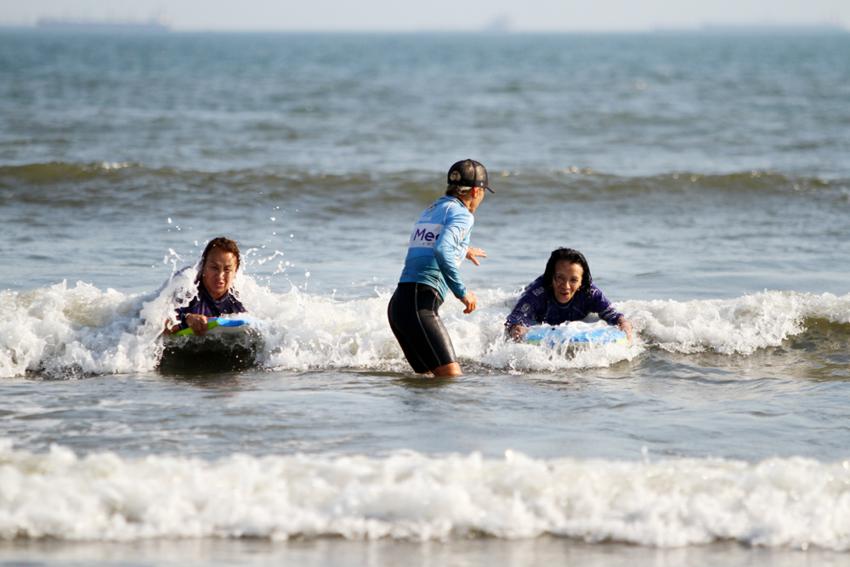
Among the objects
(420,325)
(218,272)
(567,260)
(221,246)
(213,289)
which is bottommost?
(420,325)

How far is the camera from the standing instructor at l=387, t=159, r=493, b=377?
8586 mm

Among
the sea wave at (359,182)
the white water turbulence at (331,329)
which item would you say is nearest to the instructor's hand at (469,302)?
the white water turbulence at (331,329)

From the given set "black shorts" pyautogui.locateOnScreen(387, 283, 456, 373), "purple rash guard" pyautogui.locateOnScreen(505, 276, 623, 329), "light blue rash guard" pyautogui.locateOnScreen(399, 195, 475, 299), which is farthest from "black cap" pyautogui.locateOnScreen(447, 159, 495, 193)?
"purple rash guard" pyautogui.locateOnScreen(505, 276, 623, 329)

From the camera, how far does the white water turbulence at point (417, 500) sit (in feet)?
19.2

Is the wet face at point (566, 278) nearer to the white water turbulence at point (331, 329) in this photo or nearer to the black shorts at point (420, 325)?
the white water turbulence at point (331, 329)

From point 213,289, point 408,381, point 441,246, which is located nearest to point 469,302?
point 441,246

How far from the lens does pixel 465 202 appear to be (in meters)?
8.79

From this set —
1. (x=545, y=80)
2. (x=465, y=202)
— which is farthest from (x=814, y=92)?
(x=465, y=202)

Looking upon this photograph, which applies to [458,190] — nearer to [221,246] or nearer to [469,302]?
[469,302]

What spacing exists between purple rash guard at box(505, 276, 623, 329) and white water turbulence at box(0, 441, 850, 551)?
10.7 ft

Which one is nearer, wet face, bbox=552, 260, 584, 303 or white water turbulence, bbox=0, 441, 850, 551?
white water turbulence, bbox=0, 441, 850, 551

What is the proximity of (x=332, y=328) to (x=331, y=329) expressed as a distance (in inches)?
0.8

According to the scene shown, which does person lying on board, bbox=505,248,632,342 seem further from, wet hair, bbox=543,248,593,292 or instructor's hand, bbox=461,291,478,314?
instructor's hand, bbox=461,291,478,314

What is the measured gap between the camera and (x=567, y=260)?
9.45 m
